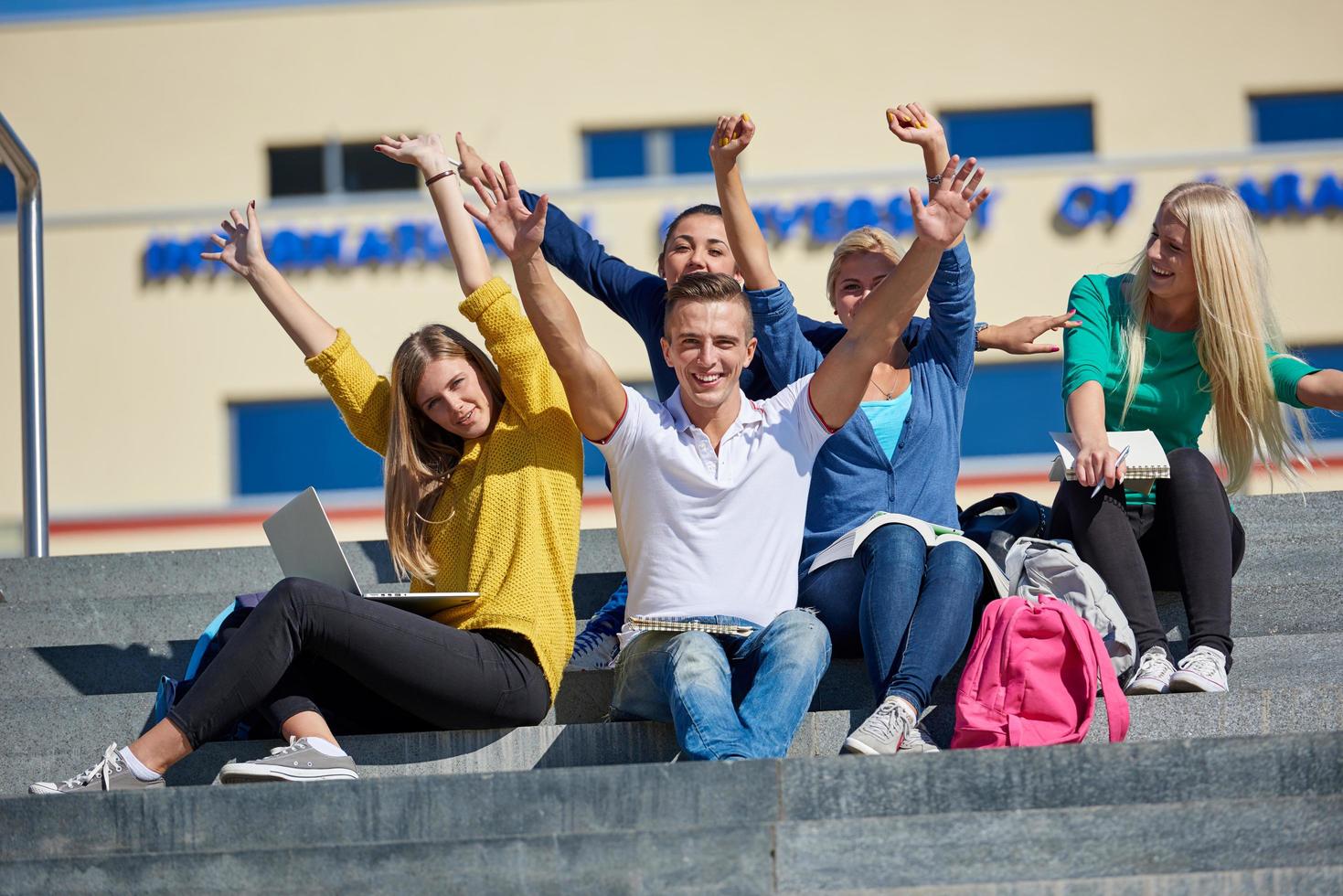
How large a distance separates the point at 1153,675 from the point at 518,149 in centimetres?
1124

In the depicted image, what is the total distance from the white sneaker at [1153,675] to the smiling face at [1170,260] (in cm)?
114

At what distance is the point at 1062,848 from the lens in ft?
9.25

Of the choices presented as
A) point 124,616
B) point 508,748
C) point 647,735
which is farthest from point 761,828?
point 124,616

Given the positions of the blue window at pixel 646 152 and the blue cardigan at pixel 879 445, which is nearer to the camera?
the blue cardigan at pixel 879 445

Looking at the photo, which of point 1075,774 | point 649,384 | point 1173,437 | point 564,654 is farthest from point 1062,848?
point 649,384

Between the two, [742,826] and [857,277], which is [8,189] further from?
[742,826]

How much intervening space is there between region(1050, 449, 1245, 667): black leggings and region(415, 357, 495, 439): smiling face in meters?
1.54

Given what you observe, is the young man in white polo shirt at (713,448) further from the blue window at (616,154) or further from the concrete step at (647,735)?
the blue window at (616,154)

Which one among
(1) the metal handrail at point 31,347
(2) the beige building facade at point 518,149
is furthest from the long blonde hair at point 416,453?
(2) the beige building facade at point 518,149

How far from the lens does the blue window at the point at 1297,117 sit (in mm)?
14062

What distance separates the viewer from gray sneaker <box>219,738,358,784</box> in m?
3.43

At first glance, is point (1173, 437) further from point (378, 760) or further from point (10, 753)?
point (10, 753)

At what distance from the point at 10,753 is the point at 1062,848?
101 inches

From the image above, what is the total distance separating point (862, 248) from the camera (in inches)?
180
